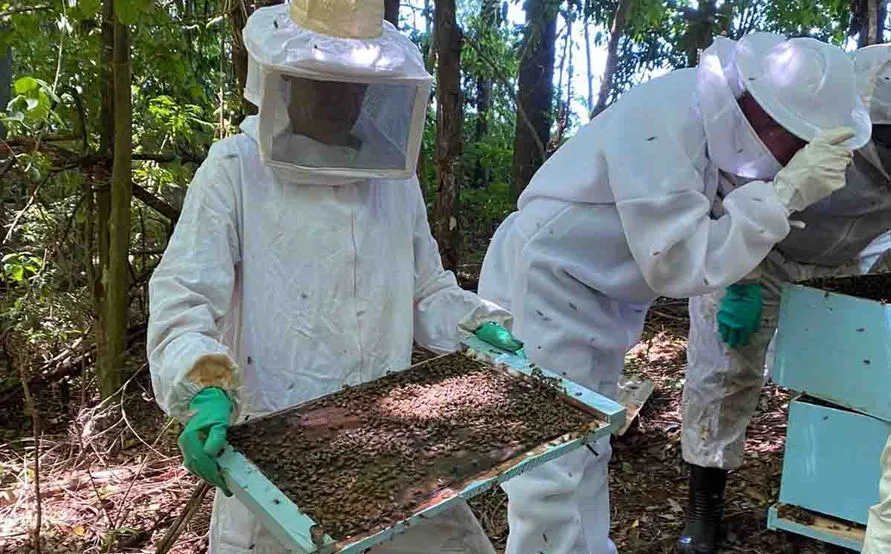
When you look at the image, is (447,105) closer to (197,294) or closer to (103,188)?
(103,188)

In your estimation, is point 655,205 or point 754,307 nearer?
point 655,205

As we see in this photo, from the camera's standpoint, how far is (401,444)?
1.66 m

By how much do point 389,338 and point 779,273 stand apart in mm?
1796

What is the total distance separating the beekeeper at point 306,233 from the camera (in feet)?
5.56

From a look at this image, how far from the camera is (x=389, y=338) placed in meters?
1.93

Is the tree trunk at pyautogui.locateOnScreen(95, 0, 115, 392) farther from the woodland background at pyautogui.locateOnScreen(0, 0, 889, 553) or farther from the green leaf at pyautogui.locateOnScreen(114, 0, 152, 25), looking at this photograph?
the green leaf at pyautogui.locateOnScreen(114, 0, 152, 25)

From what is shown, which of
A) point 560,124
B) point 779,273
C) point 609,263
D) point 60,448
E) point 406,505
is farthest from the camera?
point 560,124

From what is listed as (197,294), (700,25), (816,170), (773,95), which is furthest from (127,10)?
(700,25)

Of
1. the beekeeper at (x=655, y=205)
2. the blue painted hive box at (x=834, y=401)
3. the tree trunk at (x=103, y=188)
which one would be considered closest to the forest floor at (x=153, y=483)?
the tree trunk at (x=103, y=188)

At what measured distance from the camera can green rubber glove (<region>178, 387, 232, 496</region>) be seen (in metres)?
1.43

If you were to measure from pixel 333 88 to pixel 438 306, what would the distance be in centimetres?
62

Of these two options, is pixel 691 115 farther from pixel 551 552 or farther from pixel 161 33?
pixel 161 33

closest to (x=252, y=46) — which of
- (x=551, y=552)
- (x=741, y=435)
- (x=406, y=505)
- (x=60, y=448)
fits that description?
(x=406, y=505)

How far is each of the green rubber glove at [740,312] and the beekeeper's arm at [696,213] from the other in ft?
2.19
